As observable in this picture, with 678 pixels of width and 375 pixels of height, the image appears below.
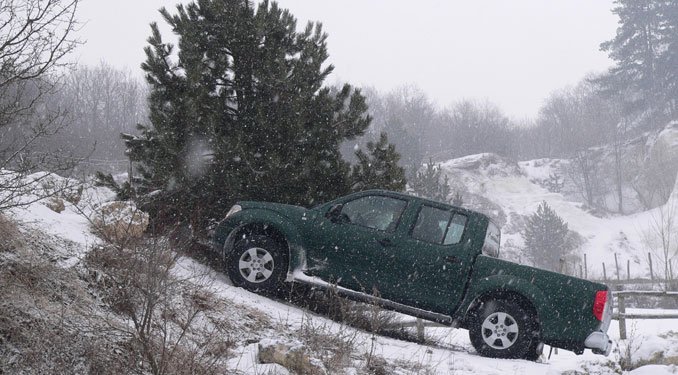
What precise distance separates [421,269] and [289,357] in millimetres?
2805

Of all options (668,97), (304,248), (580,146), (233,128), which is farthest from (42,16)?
(580,146)

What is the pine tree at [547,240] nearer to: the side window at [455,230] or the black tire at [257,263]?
the side window at [455,230]

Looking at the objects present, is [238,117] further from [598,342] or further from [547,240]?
[547,240]

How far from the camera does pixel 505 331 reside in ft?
24.0

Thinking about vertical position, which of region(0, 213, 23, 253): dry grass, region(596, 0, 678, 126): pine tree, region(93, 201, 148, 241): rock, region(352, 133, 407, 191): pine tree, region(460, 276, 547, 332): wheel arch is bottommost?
region(0, 213, 23, 253): dry grass

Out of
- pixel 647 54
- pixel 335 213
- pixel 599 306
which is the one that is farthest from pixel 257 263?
pixel 647 54

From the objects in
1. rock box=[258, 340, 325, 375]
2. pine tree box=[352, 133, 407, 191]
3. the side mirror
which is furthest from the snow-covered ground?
pine tree box=[352, 133, 407, 191]

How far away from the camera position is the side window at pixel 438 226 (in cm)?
779

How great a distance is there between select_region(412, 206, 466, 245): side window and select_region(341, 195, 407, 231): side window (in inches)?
11.6

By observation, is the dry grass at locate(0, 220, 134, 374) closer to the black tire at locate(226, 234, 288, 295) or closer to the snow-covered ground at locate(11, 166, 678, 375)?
the snow-covered ground at locate(11, 166, 678, 375)

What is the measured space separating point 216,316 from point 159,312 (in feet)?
2.08

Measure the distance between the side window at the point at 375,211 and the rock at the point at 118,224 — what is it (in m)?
2.65

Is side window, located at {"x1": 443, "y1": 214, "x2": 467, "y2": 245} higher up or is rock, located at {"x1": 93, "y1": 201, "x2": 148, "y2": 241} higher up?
side window, located at {"x1": 443, "y1": 214, "x2": 467, "y2": 245}

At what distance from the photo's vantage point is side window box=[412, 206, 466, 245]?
7.79 m
